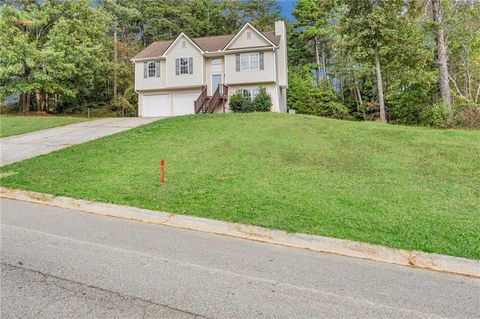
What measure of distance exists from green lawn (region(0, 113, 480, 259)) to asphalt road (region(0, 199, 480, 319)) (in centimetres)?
96

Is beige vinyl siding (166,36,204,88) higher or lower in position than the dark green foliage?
higher

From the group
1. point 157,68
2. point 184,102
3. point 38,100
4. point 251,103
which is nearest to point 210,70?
point 184,102

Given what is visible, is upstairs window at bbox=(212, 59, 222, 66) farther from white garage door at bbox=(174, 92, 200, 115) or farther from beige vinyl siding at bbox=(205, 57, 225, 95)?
white garage door at bbox=(174, 92, 200, 115)

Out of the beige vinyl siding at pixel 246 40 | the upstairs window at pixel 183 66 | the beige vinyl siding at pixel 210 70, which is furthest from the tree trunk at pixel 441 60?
the upstairs window at pixel 183 66

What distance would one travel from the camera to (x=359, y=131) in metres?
12.7

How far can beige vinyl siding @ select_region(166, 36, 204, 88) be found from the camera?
24.0 metres

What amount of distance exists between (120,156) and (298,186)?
5.90 metres

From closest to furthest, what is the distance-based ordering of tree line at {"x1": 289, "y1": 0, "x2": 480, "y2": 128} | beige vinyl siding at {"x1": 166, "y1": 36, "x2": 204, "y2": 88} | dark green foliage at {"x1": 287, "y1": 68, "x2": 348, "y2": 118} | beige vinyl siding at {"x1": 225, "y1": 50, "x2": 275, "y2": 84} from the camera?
tree line at {"x1": 289, "y1": 0, "x2": 480, "y2": 128} < beige vinyl siding at {"x1": 225, "y1": 50, "x2": 275, "y2": 84} < beige vinyl siding at {"x1": 166, "y1": 36, "x2": 204, "y2": 88} < dark green foliage at {"x1": 287, "y1": 68, "x2": 348, "y2": 118}

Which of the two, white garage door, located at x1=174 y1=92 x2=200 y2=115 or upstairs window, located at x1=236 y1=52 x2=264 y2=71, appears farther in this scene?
white garage door, located at x1=174 y1=92 x2=200 y2=115

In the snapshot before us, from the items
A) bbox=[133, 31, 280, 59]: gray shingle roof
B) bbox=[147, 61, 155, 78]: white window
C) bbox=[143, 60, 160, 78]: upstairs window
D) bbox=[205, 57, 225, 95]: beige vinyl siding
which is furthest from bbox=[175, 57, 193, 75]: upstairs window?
bbox=[147, 61, 155, 78]: white window

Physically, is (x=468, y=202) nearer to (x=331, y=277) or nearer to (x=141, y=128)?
(x=331, y=277)

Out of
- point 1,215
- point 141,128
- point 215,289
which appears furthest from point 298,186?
point 141,128

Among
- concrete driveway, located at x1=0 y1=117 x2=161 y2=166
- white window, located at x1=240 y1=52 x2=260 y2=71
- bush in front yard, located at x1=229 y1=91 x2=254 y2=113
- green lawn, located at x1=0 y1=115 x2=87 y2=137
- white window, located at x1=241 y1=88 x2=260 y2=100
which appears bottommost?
concrete driveway, located at x1=0 y1=117 x2=161 y2=166

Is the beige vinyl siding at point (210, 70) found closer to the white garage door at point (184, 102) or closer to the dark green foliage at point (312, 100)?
the white garage door at point (184, 102)
